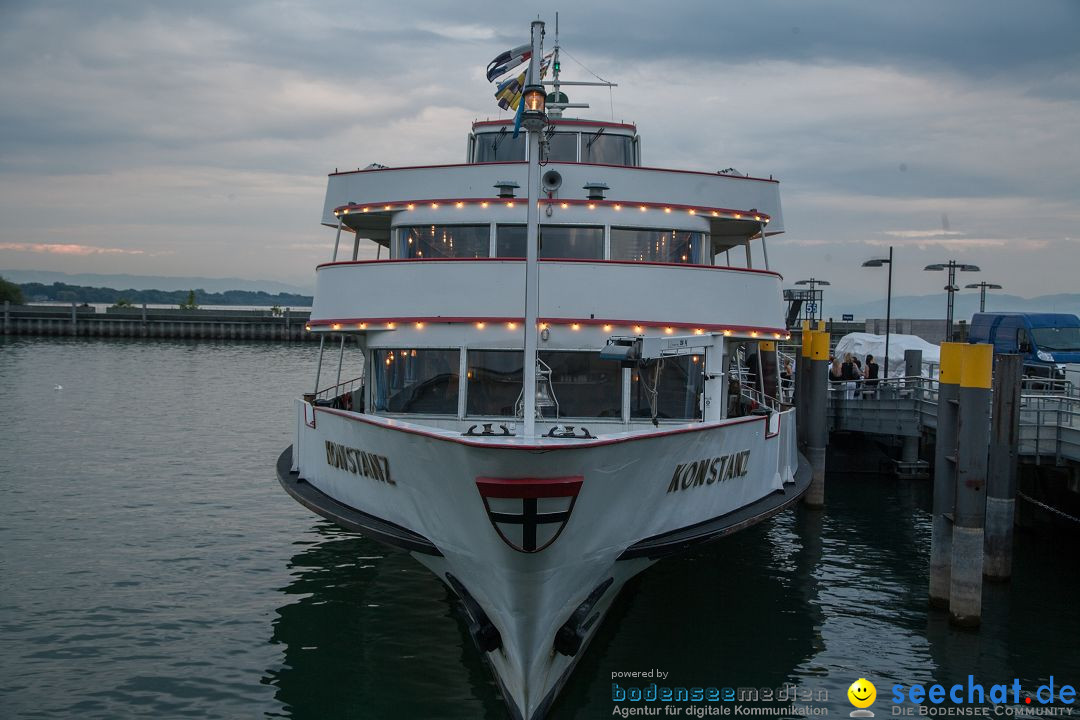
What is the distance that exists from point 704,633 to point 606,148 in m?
8.52

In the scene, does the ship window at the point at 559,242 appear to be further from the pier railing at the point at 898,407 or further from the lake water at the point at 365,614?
the pier railing at the point at 898,407

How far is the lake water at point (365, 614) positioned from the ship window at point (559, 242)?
4811 millimetres

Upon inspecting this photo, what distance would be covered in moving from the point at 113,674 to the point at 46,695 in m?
0.73

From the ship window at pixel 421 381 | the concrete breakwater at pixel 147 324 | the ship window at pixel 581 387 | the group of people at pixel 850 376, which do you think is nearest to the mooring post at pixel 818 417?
the group of people at pixel 850 376

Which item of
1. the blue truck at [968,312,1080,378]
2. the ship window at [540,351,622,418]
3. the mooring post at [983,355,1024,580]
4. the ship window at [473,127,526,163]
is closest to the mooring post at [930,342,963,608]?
the mooring post at [983,355,1024,580]

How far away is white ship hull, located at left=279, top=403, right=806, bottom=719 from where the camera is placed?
8281mm

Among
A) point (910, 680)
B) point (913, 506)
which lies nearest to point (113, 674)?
point (910, 680)

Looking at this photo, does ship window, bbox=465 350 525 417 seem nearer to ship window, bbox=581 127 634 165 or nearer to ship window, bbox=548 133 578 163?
ship window, bbox=548 133 578 163

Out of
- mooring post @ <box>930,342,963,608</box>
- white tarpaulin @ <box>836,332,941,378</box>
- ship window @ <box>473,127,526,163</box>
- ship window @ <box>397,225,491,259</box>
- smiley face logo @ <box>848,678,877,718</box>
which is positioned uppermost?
ship window @ <box>473,127,526,163</box>

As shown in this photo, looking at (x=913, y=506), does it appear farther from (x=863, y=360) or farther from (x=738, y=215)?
(x=863, y=360)

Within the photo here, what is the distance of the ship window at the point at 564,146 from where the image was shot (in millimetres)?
16344

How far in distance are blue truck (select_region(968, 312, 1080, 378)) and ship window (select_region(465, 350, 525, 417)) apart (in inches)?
992

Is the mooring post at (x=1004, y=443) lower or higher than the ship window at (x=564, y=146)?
lower

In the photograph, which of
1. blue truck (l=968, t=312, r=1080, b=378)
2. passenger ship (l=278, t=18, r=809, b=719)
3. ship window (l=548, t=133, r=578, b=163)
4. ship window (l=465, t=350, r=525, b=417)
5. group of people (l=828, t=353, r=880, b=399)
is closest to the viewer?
passenger ship (l=278, t=18, r=809, b=719)
